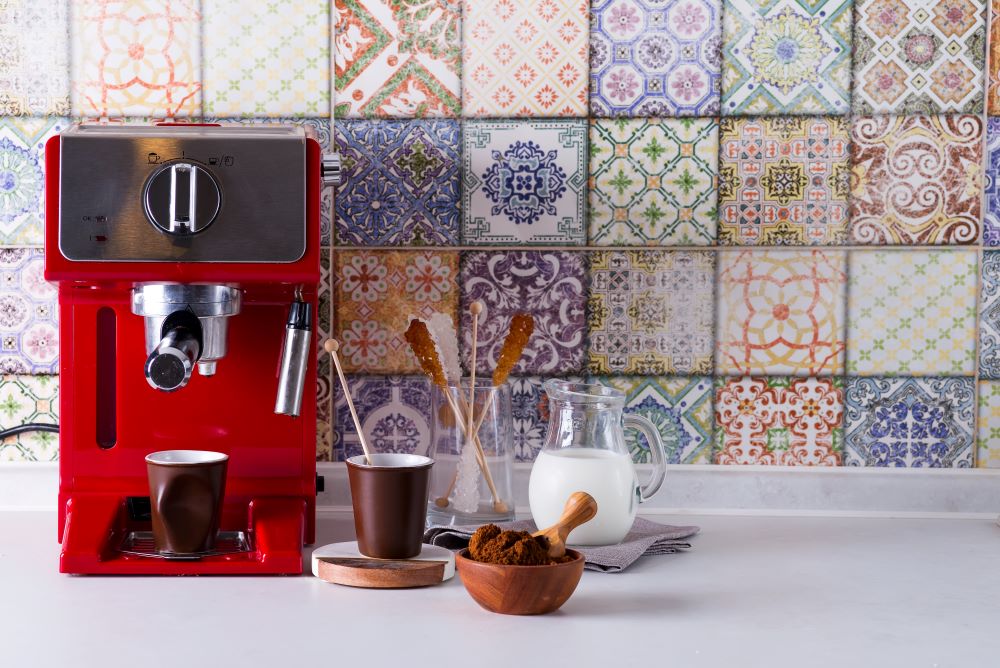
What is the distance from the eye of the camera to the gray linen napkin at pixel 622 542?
957 mm

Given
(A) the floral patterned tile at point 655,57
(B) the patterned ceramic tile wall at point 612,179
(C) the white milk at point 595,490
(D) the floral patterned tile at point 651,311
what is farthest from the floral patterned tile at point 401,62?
(C) the white milk at point 595,490

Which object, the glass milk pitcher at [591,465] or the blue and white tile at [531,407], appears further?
the blue and white tile at [531,407]

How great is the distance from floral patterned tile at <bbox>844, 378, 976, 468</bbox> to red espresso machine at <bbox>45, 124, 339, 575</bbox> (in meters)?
0.68

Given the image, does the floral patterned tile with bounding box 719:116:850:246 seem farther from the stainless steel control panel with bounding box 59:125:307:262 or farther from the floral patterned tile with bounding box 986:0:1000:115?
the stainless steel control panel with bounding box 59:125:307:262

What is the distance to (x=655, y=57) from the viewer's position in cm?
125

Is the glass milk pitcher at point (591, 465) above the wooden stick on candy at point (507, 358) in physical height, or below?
below

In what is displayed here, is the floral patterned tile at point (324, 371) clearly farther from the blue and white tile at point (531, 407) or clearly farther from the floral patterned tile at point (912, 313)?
the floral patterned tile at point (912, 313)

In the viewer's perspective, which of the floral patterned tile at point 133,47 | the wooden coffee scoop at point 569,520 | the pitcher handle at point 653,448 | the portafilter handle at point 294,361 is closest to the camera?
the wooden coffee scoop at point 569,520

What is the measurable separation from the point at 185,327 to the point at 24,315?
0.46 meters

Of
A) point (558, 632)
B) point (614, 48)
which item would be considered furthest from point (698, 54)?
point (558, 632)

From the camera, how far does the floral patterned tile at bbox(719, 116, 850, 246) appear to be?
4.11 feet

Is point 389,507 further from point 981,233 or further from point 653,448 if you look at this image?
point 981,233

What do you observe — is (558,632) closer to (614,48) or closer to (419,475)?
(419,475)

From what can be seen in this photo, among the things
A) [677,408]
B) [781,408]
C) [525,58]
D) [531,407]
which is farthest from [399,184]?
[781,408]
